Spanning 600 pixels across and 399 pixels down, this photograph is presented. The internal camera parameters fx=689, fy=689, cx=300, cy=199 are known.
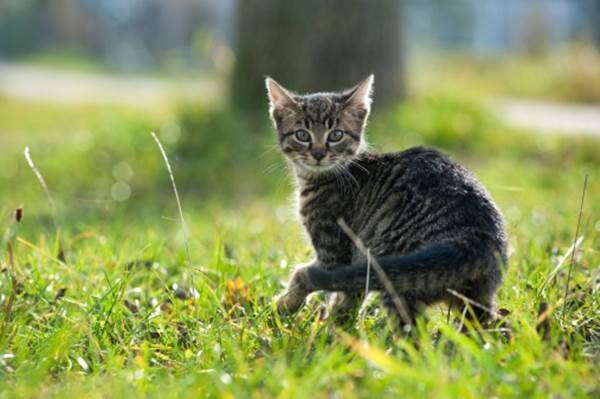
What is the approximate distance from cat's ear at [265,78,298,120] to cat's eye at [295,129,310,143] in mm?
138

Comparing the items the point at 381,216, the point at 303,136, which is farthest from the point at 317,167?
the point at 381,216

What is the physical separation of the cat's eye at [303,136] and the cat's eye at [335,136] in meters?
0.10

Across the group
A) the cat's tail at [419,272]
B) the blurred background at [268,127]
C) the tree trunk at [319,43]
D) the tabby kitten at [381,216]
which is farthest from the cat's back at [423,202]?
the tree trunk at [319,43]

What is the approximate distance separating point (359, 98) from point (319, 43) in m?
4.04

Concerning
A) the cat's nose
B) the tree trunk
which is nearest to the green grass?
the tree trunk

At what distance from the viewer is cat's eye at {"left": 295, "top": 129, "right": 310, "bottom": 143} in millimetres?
3414

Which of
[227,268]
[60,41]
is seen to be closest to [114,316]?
[227,268]

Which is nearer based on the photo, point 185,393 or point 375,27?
point 185,393

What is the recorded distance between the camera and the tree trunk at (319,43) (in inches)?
288

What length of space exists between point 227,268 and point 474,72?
14.3 m

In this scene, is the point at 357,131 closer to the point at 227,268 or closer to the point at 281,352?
the point at 227,268

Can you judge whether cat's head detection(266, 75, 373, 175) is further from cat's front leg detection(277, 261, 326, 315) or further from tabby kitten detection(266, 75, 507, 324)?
cat's front leg detection(277, 261, 326, 315)

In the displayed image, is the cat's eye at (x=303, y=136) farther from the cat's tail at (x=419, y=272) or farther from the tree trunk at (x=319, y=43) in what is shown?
the tree trunk at (x=319, y=43)

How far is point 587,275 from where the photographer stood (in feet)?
10.0
